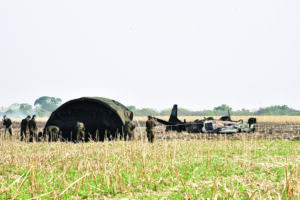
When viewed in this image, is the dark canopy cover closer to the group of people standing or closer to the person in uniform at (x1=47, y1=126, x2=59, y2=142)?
the group of people standing

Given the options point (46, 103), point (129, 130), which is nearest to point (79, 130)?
point (129, 130)

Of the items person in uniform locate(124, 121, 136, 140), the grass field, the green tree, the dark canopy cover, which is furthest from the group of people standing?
the green tree

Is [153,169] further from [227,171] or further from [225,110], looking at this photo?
[225,110]

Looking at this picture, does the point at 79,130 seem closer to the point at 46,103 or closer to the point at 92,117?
the point at 92,117

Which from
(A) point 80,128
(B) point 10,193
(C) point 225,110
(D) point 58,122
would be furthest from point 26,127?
(C) point 225,110

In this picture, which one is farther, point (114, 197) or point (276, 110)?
point (276, 110)

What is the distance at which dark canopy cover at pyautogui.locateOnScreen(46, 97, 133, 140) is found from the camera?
1784 cm

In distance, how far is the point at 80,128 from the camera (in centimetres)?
1670

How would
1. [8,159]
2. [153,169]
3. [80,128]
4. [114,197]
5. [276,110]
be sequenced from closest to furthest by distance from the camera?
1. [114,197]
2. [153,169]
3. [8,159]
4. [80,128]
5. [276,110]

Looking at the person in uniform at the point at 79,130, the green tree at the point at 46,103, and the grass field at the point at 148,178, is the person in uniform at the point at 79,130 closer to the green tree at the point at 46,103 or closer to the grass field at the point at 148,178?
the grass field at the point at 148,178

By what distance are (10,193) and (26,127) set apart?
39.2ft

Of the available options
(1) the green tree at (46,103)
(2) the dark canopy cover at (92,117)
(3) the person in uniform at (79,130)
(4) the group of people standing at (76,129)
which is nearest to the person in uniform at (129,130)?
(4) the group of people standing at (76,129)

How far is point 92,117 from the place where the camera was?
18266 mm

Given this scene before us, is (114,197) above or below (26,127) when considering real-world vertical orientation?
below
